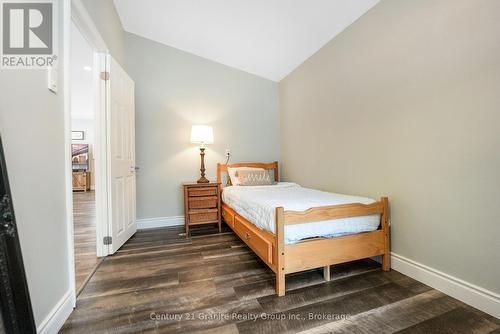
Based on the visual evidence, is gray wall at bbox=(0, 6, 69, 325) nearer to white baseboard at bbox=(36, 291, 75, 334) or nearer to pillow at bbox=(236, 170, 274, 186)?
white baseboard at bbox=(36, 291, 75, 334)

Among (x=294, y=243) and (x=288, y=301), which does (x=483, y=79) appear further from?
(x=288, y=301)

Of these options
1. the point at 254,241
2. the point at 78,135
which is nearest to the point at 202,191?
the point at 254,241

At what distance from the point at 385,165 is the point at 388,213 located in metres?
0.42

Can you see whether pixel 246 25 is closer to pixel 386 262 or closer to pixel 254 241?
pixel 254 241

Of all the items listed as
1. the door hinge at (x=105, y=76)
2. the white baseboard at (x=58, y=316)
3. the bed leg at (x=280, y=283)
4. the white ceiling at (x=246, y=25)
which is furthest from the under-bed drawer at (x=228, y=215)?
the white ceiling at (x=246, y=25)

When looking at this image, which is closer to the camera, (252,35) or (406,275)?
(406,275)

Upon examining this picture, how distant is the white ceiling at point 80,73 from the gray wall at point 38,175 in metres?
1.22

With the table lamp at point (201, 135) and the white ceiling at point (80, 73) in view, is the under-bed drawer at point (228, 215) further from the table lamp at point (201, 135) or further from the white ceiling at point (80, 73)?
the white ceiling at point (80, 73)

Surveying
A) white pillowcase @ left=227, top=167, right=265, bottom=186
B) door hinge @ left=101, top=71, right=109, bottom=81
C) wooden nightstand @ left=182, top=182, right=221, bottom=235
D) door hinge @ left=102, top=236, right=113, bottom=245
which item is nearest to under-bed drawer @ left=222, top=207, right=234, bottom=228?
wooden nightstand @ left=182, top=182, right=221, bottom=235

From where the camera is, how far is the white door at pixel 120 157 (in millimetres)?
2197

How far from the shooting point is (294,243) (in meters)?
1.57

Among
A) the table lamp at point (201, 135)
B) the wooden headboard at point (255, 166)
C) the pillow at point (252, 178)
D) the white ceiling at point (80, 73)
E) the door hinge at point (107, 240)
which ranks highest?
the white ceiling at point (80, 73)

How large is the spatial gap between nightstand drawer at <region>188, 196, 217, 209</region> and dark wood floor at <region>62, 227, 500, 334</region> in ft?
2.79

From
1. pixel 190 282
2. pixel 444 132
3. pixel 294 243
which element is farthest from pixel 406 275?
pixel 190 282
